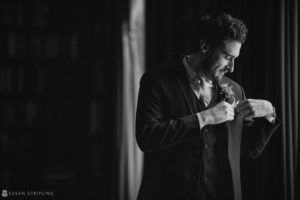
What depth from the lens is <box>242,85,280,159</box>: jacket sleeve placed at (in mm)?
1381

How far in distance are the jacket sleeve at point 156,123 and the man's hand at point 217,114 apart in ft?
0.13

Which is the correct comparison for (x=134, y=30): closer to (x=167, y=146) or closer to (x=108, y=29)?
(x=108, y=29)

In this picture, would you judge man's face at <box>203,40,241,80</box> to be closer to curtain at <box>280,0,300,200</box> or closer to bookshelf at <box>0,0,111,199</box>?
curtain at <box>280,0,300,200</box>

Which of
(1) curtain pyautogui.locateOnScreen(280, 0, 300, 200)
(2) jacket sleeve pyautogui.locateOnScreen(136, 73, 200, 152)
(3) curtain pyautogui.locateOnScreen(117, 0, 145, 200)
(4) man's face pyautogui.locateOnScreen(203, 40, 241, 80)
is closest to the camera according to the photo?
(2) jacket sleeve pyautogui.locateOnScreen(136, 73, 200, 152)

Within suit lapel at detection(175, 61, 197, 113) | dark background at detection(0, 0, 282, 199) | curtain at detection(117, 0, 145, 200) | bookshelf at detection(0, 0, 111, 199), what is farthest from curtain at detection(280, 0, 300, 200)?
bookshelf at detection(0, 0, 111, 199)

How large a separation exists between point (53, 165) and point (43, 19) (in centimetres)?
131

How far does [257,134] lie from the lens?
1.40 m

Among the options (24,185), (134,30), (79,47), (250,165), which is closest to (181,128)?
(250,165)

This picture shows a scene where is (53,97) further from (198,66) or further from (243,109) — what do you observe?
(243,109)

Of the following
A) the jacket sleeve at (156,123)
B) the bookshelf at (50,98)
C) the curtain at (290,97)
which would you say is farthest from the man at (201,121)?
the bookshelf at (50,98)

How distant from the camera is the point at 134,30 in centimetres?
247

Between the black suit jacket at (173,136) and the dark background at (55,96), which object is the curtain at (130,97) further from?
the black suit jacket at (173,136)

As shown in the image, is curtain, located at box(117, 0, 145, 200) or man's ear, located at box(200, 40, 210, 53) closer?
man's ear, located at box(200, 40, 210, 53)

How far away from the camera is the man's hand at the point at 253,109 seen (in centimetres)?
130
